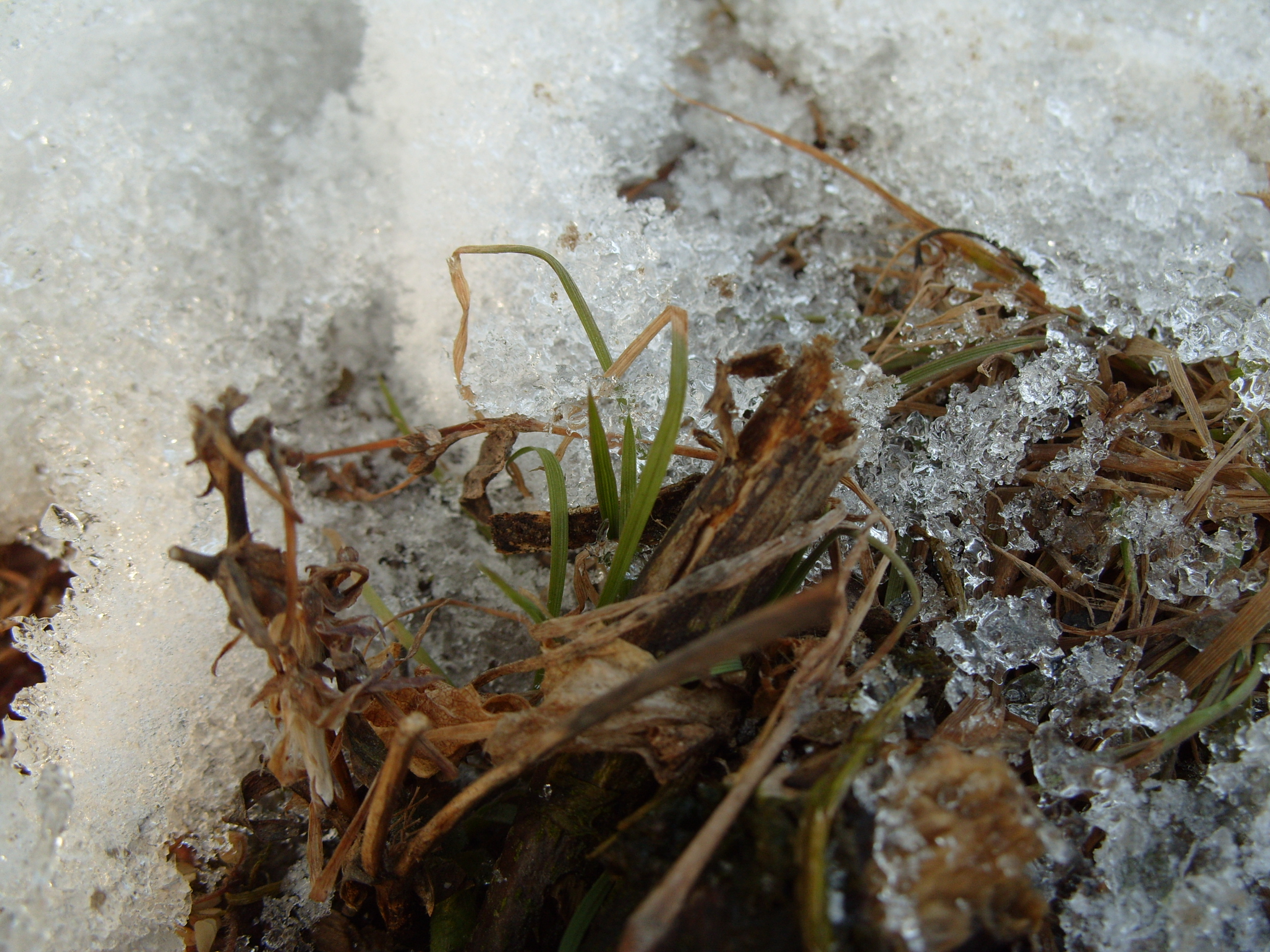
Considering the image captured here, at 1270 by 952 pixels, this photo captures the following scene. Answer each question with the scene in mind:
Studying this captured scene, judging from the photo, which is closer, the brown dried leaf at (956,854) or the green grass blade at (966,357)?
the brown dried leaf at (956,854)

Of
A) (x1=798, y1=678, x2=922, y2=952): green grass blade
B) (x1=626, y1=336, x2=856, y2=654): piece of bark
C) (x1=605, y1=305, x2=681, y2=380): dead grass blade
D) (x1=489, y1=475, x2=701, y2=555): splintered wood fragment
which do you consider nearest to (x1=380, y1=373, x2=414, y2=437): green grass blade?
(x1=489, y1=475, x2=701, y2=555): splintered wood fragment

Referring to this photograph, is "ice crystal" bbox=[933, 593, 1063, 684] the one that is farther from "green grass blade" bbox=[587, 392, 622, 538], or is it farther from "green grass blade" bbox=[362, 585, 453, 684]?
Result: "green grass blade" bbox=[362, 585, 453, 684]

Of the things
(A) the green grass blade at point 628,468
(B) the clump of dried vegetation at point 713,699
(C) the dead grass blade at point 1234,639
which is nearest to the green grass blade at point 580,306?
(B) the clump of dried vegetation at point 713,699

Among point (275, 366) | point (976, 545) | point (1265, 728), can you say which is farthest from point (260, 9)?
point (1265, 728)

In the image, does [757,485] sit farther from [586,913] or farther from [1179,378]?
[1179,378]

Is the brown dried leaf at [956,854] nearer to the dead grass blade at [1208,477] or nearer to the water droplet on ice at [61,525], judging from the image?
the dead grass blade at [1208,477]

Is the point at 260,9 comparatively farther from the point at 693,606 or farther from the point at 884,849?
the point at 884,849
